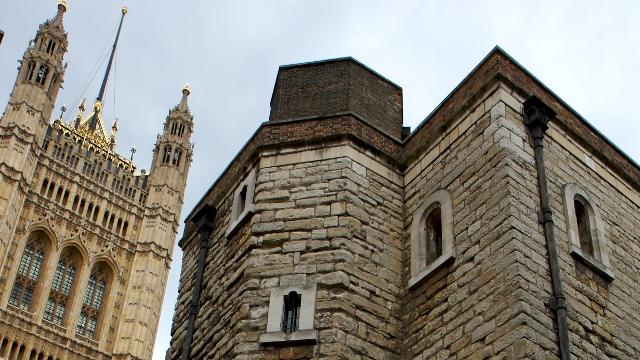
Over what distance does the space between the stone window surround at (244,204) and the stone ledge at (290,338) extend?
185cm

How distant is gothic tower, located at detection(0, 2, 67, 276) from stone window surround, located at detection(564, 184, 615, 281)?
51.4 metres

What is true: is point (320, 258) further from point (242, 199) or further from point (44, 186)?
point (44, 186)

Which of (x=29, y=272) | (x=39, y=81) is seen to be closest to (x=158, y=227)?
(x=29, y=272)

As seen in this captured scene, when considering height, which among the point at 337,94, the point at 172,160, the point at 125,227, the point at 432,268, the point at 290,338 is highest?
the point at 172,160

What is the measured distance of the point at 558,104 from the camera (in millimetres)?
10070

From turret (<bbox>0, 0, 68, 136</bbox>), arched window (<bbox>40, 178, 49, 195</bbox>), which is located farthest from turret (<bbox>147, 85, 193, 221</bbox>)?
turret (<bbox>0, 0, 68, 136</bbox>)

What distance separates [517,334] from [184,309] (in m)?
5.48

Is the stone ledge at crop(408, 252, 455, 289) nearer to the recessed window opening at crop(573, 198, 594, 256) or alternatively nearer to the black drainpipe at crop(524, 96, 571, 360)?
the black drainpipe at crop(524, 96, 571, 360)

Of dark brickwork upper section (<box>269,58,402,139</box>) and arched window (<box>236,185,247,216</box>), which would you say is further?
dark brickwork upper section (<box>269,58,402,139</box>)

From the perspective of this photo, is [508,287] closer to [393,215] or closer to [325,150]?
[393,215]

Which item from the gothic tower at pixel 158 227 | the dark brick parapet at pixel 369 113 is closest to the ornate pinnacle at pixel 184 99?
the gothic tower at pixel 158 227

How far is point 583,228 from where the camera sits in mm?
9320

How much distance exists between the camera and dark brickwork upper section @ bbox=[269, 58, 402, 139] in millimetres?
11000

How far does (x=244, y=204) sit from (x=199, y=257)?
1198mm
